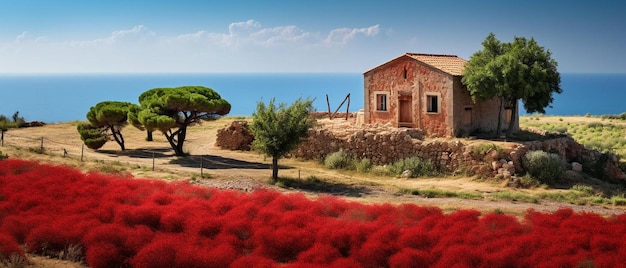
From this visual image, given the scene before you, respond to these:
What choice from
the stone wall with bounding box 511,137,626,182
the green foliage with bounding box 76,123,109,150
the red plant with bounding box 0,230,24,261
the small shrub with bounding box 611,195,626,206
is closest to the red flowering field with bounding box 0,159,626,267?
the red plant with bounding box 0,230,24,261

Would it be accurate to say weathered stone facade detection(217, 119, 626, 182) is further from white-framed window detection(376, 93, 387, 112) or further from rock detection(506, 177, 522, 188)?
white-framed window detection(376, 93, 387, 112)

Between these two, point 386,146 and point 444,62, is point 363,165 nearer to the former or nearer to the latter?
point 386,146

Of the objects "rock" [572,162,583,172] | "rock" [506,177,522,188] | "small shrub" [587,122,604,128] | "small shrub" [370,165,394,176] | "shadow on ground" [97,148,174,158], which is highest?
"small shrub" [587,122,604,128]

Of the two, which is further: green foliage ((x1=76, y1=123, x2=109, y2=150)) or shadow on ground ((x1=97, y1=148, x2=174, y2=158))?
green foliage ((x1=76, y1=123, x2=109, y2=150))

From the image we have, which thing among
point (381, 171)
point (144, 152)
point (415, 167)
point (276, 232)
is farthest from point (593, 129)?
point (276, 232)

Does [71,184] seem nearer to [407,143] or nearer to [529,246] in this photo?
[529,246]

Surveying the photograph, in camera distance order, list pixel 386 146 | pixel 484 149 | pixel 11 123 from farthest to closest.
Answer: pixel 11 123
pixel 386 146
pixel 484 149

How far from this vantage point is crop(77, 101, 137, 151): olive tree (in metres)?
42.5

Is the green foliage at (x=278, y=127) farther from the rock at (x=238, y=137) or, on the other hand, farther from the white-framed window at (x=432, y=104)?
the rock at (x=238, y=137)

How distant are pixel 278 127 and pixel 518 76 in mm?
13443

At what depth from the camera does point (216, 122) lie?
6116 cm

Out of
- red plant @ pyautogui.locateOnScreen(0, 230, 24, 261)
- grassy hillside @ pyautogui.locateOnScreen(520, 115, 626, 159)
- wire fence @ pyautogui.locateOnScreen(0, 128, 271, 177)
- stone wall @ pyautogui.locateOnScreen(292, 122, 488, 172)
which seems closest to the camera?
red plant @ pyautogui.locateOnScreen(0, 230, 24, 261)

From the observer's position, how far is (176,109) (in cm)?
4069

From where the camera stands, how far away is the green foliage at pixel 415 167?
3491cm
